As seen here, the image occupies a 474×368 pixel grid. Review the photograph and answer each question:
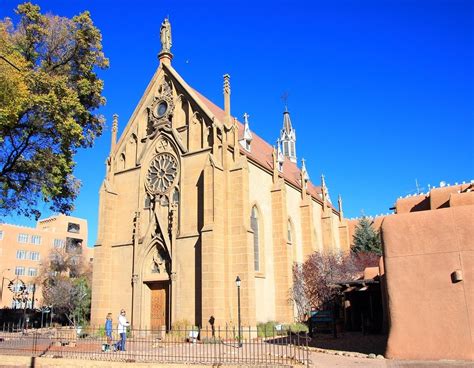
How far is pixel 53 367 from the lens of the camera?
15.7 meters

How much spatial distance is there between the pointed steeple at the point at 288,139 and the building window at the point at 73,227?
4542 centimetres

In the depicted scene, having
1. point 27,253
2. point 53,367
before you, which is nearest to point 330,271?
point 53,367

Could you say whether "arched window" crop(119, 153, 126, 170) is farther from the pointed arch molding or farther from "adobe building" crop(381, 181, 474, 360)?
"adobe building" crop(381, 181, 474, 360)

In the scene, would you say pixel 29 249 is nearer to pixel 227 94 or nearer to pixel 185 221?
pixel 185 221

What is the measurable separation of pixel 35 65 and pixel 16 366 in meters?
15.5

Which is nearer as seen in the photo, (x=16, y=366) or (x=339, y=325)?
(x=16, y=366)

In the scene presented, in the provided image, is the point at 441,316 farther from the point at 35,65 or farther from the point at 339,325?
the point at 35,65

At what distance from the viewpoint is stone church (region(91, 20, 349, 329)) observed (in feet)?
81.3

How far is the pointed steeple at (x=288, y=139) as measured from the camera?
62.8 metres

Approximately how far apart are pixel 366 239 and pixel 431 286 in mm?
36375

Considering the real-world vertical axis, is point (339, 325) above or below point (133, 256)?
below

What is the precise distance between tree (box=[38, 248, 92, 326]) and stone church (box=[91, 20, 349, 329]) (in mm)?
13005

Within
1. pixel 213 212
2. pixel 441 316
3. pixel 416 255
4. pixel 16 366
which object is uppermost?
pixel 213 212

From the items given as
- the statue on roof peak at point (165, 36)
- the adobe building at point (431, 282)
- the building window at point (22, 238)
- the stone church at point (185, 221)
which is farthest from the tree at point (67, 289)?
the adobe building at point (431, 282)
